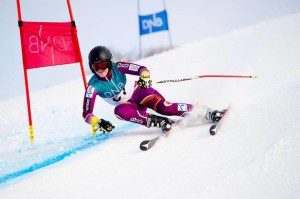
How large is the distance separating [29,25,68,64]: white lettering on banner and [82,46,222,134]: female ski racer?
1.16 meters

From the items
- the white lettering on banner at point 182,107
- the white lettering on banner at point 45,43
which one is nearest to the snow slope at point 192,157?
the white lettering on banner at point 182,107

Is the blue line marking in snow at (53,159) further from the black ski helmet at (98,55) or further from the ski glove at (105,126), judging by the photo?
the black ski helmet at (98,55)

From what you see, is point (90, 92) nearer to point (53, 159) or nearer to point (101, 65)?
point (101, 65)

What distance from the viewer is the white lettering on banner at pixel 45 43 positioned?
3941 millimetres

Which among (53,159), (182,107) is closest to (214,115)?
(182,107)

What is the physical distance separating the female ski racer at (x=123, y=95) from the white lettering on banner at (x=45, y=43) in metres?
1.16

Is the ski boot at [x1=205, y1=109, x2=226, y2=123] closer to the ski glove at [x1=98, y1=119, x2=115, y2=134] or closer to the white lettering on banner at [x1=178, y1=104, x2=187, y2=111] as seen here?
the white lettering on banner at [x1=178, y1=104, x2=187, y2=111]

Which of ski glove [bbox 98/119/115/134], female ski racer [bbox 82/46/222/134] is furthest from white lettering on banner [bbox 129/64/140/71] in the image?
ski glove [bbox 98/119/115/134]

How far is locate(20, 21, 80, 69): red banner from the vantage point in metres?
3.91

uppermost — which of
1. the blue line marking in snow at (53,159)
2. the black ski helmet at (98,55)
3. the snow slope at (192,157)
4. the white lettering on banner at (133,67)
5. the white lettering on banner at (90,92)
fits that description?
the black ski helmet at (98,55)

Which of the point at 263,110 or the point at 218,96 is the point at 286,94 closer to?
the point at 263,110

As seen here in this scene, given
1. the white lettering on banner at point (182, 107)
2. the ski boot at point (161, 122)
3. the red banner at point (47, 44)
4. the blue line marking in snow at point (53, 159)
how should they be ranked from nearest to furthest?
1. the blue line marking in snow at point (53, 159)
2. the ski boot at point (161, 122)
3. the white lettering on banner at point (182, 107)
4. the red banner at point (47, 44)

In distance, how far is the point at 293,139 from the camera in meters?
1.72

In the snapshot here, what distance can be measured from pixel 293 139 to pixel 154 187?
0.90 metres
